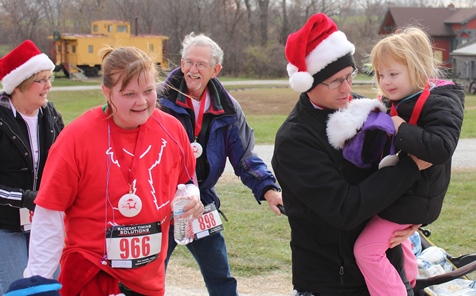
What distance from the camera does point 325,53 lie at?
283 centimetres

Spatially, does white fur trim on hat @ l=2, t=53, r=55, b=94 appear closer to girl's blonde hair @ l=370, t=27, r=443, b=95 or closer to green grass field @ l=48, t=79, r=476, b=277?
girl's blonde hair @ l=370, t=27, r=443, b=95

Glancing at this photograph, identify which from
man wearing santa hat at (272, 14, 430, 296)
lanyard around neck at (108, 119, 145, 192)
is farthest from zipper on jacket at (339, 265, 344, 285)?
Result: lanyard around neck at (108, 119, 145, 192)

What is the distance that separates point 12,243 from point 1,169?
44 centimetres

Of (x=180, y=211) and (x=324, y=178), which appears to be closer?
(x=324, y=178)

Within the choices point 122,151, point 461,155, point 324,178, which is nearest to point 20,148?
point 122,151

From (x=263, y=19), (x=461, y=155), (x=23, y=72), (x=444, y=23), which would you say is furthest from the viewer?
(x=263, y=19)

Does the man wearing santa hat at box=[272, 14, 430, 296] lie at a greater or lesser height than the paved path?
greater

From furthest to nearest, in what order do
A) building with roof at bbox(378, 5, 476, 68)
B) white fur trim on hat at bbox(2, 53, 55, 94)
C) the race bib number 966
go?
building with roof at bbox(378, 5, 476, 68), white fur trim on hat at bbox(2, 53, 55, 94), the race bib number 966

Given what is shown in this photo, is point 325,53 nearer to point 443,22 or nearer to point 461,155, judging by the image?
point 461,155

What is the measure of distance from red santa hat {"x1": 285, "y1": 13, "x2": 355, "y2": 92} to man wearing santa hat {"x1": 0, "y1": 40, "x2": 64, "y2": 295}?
1.79 metres

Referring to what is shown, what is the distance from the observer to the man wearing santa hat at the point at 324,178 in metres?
2.56

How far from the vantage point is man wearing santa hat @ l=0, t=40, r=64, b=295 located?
3775 mm

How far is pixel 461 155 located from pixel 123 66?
1046 centimetres

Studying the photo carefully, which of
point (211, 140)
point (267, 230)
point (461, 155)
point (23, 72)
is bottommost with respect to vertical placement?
point (461, 155)
